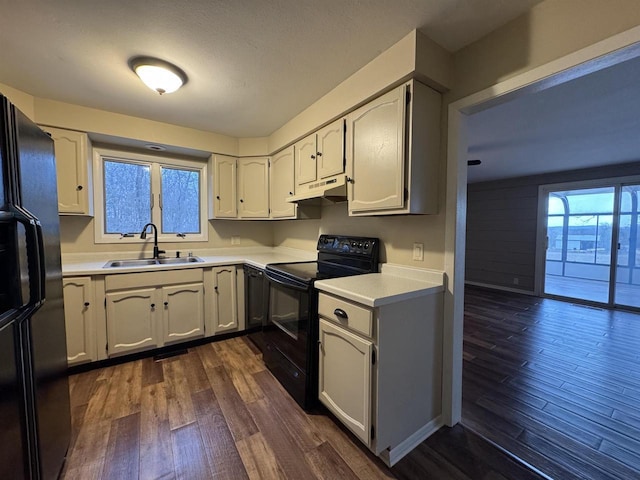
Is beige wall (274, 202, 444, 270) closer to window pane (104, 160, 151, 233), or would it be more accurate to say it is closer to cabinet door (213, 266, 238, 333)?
cabinet door (213, 266, 238, 333)

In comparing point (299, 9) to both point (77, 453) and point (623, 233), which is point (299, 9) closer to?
point (77, 453)

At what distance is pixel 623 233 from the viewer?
165 inches

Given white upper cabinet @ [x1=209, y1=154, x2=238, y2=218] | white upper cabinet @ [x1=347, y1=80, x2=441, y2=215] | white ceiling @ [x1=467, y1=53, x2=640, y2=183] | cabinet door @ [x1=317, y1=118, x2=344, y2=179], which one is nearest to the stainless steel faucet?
white upper cabinet @ [x1=209, y1=154, x2=238, y2=218]

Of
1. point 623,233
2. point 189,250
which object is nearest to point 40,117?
point 189,250

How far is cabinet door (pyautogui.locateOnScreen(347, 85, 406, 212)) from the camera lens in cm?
155

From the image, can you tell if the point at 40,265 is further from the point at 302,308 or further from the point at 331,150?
the point at 331,150

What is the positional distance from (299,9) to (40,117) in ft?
7.87

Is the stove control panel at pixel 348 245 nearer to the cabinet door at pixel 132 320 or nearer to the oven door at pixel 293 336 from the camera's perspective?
the oven door at pixel 293 336

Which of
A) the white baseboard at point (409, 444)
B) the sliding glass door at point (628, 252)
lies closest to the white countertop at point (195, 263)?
the white baseboard at point (409, 444)

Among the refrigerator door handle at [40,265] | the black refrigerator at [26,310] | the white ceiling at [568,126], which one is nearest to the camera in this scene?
the black refrigerator at [26,310]

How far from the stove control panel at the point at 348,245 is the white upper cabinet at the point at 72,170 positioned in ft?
7.21

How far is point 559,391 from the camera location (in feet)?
6.59

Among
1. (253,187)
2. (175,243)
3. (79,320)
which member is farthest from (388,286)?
(175,243)

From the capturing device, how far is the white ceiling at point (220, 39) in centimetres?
130
